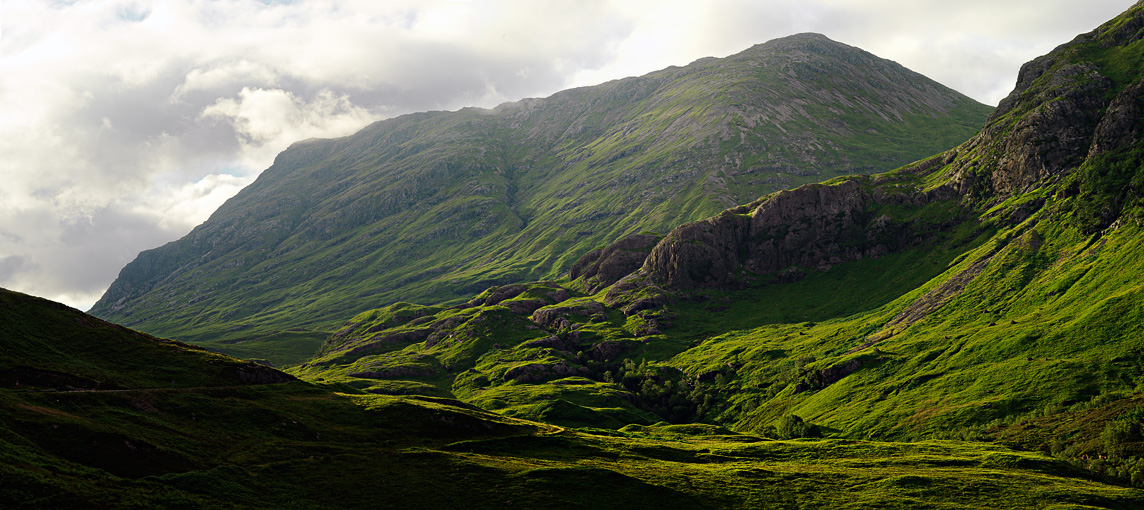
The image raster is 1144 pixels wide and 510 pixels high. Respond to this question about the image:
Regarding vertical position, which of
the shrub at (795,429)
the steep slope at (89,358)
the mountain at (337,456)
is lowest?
the shrub at (795,429)

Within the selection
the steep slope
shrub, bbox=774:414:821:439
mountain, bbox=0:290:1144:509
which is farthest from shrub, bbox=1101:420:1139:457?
the steep slope

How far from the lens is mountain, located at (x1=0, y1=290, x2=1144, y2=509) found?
6912 cm

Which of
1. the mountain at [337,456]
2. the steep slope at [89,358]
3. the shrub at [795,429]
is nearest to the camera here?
the mountain at [337,456]

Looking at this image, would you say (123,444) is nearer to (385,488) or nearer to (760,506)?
(385,488)

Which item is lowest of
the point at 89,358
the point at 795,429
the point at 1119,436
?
the point at 795,429

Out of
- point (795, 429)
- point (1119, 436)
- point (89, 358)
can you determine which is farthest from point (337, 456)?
point (1119, 436)

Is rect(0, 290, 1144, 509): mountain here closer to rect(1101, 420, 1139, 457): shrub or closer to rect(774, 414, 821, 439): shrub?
rect(1101, 420, 1139, 457): shrub

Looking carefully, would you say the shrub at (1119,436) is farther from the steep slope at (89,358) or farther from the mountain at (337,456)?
the steep slope at (89,358)

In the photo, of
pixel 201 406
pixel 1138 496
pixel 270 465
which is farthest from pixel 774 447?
pixel 201 406

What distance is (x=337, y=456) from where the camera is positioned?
92.1 meters

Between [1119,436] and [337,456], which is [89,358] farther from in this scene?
[1119,436]

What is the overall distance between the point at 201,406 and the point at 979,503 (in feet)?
426

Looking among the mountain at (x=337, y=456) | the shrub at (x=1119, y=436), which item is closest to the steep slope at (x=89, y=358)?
the mountain at (x=337, y=456)

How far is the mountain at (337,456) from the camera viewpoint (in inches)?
2721
